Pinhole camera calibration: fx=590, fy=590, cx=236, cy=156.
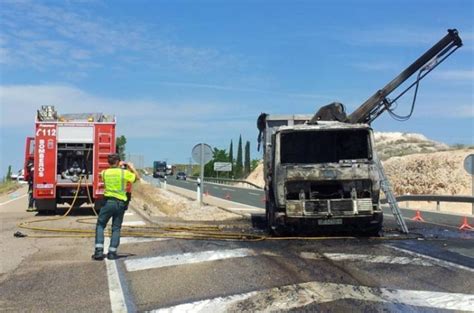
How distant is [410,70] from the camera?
15.3 metres

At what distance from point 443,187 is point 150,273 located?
4166cm

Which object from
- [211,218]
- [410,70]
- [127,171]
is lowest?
[211,218]

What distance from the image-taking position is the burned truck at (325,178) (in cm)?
1233

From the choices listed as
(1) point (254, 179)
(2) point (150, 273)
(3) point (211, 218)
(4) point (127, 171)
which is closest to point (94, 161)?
(3) point (211, 218)

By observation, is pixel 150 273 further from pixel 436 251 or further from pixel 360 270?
pixel 436 251

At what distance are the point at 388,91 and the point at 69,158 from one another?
1048 centimetres

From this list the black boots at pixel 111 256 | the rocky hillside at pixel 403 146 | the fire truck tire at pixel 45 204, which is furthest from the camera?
the rocky hillside at pixel 403 146

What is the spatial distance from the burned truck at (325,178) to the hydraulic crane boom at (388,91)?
162cm

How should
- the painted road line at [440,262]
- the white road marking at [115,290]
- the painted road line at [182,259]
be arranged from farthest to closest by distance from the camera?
1. the painted road line at [182,259]
2. the painted road line at [440,262]
3. the white road marking at [115,290]

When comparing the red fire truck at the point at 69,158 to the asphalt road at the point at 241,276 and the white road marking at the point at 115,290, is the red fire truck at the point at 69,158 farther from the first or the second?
the white road marking at the point at 115,290

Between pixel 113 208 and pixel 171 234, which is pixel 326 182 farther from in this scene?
pixel 113 208

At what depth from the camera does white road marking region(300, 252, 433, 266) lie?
30.2 ft

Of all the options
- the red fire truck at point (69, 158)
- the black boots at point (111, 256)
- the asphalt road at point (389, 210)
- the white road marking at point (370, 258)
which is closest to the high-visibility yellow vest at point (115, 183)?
the black boots at point (111, 256)

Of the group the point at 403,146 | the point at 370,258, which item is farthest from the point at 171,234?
the point at 403,146
